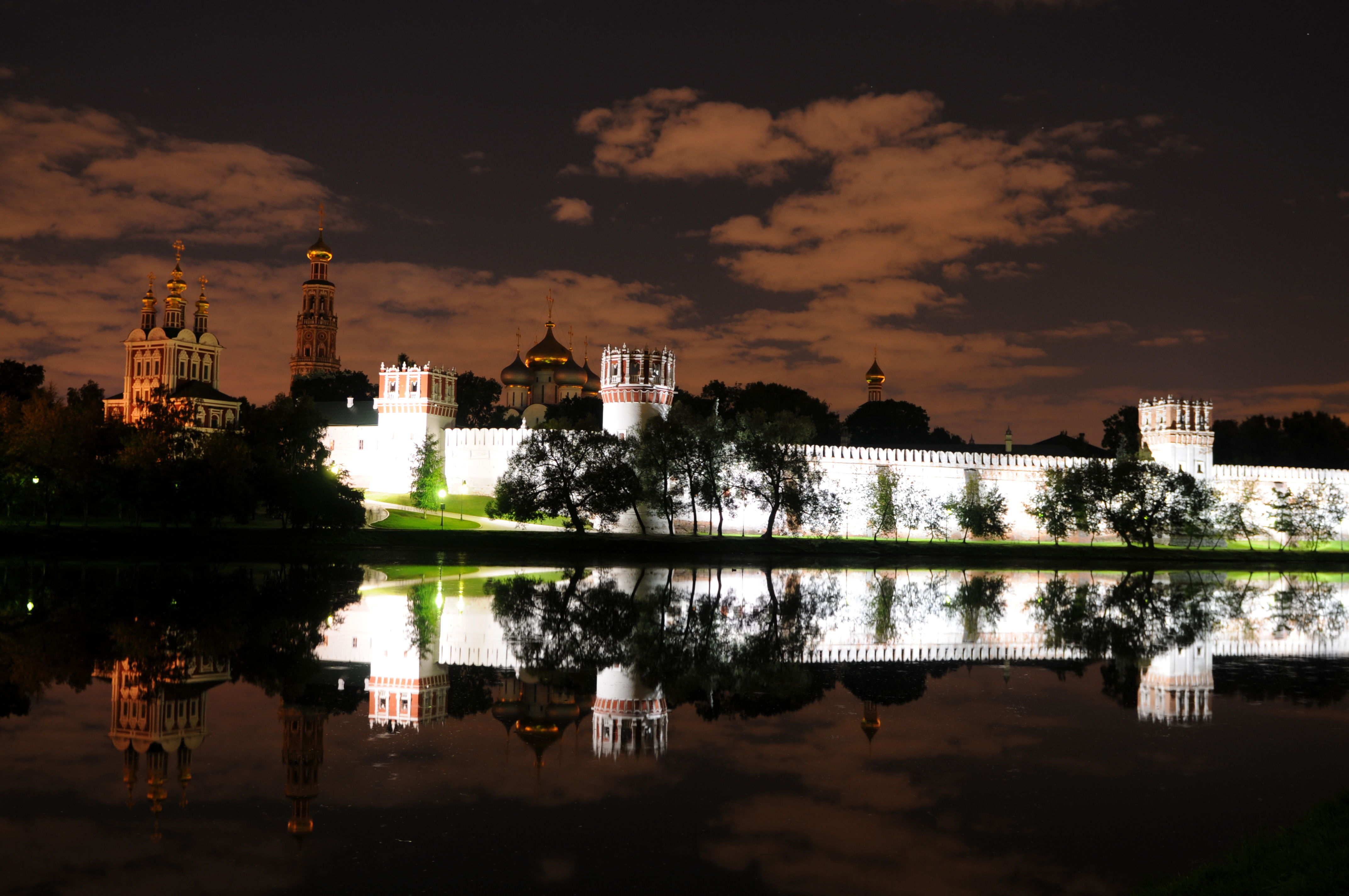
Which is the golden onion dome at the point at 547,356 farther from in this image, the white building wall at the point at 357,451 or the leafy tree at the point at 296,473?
the leafy tree at the point at 296,473

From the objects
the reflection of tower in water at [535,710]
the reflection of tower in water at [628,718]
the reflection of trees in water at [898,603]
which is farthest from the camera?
the reflection of trees in water at [898,603]

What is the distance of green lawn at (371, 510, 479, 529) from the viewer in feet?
143

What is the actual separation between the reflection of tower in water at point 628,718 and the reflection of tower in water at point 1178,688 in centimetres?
444

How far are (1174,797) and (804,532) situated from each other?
4021 centimetres

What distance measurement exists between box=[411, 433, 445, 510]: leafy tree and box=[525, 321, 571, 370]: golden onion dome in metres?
22.7

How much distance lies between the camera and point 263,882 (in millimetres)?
5348

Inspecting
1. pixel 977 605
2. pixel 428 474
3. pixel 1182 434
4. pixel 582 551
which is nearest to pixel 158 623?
pixel 977 605

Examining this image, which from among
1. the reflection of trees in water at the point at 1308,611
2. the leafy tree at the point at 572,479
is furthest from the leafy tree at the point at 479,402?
the reflection of trees in water at the point at 1308,611

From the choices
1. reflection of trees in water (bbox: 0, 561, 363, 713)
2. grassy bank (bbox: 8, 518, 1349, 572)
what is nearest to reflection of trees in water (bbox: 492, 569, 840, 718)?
reflection of trees in water (bbox: 0, 561, 363, 713)

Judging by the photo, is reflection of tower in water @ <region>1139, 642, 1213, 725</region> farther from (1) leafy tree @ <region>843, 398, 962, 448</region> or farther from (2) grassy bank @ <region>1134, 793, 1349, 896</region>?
(1) leafy tree @ <region>843, 398, 962, 448</region>

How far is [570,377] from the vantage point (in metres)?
77.2

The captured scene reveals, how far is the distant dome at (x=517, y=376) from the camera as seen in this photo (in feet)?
252

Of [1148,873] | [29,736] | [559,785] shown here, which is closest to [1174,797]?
[1148,873]

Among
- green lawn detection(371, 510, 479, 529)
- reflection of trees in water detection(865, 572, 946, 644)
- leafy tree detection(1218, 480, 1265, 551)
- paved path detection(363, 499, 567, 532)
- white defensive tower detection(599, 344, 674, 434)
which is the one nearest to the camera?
reflection of trees in water detection(865, 572, 946, 644)
